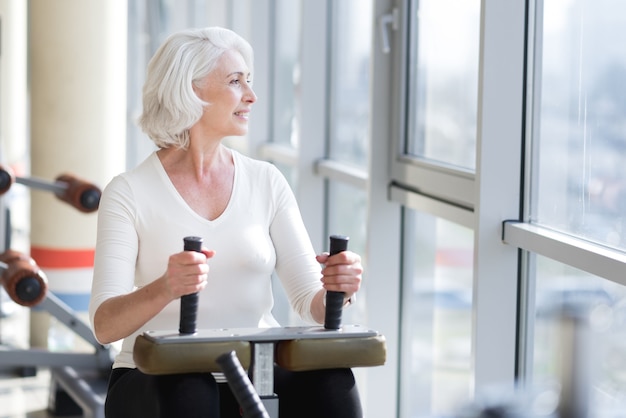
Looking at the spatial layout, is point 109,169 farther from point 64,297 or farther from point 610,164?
point 610,164

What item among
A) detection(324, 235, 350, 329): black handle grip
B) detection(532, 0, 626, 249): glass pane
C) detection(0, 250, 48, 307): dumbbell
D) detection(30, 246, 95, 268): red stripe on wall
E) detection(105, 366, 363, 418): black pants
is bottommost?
detection(30, 246, 95, 268): red stripe on wall

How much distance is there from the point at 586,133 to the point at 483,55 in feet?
1.13

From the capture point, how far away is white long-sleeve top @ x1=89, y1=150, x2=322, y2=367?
6.22 ft

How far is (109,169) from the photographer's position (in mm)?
4910

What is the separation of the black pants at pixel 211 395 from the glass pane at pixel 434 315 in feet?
3.15

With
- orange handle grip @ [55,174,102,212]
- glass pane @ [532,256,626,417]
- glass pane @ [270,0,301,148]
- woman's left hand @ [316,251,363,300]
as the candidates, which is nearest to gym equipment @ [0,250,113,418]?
orange handle grip @ [55,174,102,212]

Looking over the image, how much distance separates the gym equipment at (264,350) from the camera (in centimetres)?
156

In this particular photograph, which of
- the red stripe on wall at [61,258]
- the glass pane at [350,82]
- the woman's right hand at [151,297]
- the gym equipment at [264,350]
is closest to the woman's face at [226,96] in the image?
the woman's right hand at [151,297]

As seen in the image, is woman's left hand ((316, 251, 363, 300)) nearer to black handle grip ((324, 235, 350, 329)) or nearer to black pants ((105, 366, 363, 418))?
black handle grip ((324, 235, 350, 329))

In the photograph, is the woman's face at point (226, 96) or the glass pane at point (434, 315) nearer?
the woman's face at point (226, 96)

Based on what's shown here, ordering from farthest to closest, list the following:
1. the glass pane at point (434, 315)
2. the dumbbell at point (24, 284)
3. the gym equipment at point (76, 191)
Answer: the gym equipment at point (76, 191) → the dumbbell at point (24, 284) → the glass pane at point (434, 315)

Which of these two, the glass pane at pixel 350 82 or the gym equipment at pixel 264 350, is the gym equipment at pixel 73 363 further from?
the gym equipment at pixel 264 350

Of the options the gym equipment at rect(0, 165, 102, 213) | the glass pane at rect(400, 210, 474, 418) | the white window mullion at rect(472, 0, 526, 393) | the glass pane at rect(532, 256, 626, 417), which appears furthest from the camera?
the gym equipment at rect(0, 165, 102, 213)

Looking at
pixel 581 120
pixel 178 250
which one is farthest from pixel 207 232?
pixel 581 120
